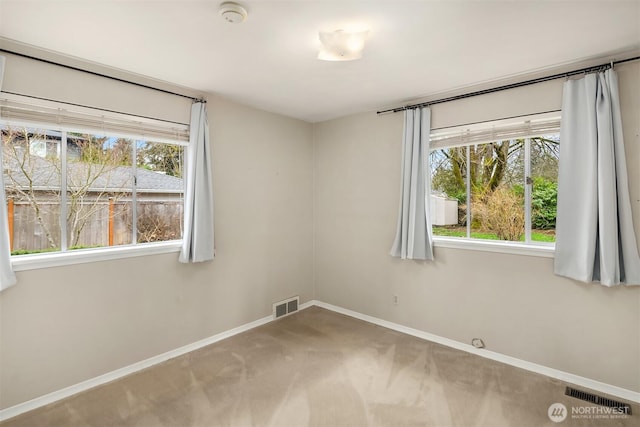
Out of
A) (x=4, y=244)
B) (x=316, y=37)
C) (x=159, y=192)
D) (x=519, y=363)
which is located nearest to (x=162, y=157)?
(x=159, y=192)

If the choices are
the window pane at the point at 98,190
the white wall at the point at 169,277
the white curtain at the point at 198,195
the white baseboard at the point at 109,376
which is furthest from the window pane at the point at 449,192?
the window pane at the point at 98,190

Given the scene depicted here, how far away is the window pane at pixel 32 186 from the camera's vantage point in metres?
2.21

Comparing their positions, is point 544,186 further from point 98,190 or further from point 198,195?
point 98,190

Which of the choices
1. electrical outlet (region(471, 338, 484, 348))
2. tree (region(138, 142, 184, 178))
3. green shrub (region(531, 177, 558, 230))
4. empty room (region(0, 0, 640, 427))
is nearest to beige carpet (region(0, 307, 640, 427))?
empty room (region(0, 0, 640, 427))

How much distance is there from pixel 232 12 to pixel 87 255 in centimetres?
204

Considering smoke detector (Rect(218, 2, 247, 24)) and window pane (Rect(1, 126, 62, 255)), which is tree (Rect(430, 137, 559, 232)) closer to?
smoke detector (Rect(218, 2, 247, 24))

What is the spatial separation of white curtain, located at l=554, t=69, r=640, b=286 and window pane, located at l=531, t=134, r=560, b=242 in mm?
218

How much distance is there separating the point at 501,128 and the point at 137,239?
340cm

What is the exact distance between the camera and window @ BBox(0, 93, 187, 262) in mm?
2234

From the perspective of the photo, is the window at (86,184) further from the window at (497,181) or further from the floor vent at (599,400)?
the floor vent at (599,400)

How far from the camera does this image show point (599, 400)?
2.25m

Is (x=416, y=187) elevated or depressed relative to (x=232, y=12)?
Result: depressed

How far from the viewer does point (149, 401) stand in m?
2.24

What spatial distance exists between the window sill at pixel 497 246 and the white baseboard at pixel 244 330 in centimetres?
93
